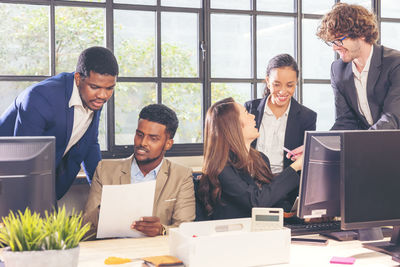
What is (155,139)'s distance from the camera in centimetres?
238

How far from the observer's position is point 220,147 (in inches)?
82.1

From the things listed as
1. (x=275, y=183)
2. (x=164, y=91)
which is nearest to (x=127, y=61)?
(x=164, y=91)

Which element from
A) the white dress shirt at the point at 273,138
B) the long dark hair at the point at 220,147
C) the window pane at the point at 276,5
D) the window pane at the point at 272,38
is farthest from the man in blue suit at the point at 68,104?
the window pane at the point at 276,5

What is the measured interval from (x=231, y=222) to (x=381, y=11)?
14.2 ft

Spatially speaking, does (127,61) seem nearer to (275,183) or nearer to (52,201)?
(275,183)

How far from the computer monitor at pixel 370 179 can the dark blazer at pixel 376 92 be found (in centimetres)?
71

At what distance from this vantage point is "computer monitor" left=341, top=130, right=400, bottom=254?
1616 millimetres

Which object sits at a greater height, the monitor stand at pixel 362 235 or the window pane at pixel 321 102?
the window pane at pixel 321 102

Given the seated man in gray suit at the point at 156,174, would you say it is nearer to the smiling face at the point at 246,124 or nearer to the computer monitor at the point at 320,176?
the smiling face at the point at 246,124

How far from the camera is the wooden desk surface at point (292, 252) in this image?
5.27ft

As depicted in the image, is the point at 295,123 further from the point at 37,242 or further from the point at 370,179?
the point at 37,242

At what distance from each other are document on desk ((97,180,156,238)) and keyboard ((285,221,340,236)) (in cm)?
58

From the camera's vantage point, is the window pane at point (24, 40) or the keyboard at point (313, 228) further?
the window pane at point (24, 40)

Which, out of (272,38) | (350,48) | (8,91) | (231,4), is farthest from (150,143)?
(272,38)
